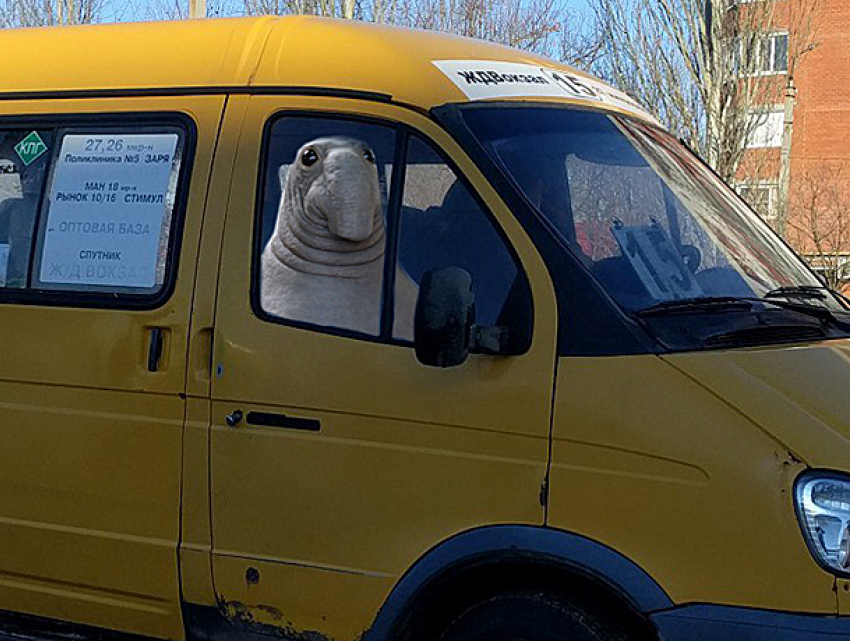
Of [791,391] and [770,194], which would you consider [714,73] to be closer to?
[770,194]

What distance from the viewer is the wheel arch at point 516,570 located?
127 inches

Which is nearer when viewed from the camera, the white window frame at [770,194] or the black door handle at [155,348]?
the black door handle at [155,348]

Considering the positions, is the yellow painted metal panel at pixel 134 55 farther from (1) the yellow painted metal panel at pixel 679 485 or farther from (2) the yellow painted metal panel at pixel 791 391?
(2) the yellow painted metal panel at pixel 791 391

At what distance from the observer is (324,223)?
3738 millimetres

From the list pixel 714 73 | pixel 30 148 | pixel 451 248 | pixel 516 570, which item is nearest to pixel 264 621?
pixel 516 570

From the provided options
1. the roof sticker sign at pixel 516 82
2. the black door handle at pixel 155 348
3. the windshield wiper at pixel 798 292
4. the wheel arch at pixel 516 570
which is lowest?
the wheel arch at pixel 516 570

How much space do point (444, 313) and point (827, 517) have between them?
3.74 ft

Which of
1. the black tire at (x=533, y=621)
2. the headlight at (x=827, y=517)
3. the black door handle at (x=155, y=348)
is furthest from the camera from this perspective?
the black door handle at (x=155, y=348)

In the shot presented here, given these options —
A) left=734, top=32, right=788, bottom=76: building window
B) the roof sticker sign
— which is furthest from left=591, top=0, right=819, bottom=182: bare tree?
the roof sticker sign

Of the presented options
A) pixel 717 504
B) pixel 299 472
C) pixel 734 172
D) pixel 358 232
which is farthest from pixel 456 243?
pixel 734 172

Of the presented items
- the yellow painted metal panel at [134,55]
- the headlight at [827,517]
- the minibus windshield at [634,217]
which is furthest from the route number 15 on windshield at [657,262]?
the yellow painted metal panel at [134,55]

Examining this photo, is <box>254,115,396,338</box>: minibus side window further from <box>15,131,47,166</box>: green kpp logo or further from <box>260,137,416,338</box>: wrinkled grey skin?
<box>15,131,47,166</box>: green kpp logo

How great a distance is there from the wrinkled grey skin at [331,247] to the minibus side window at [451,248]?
5 cm

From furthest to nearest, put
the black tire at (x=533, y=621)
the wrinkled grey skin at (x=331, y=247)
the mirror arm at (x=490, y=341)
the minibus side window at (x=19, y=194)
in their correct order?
the minibus side window at (x=19, y=194), the wrinkled grey skin at (x=331, y=247), the mirror arm at (x=490, y=341), the black tire at (x=533, y=621)
